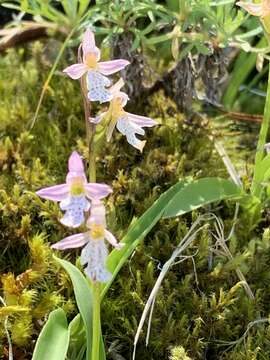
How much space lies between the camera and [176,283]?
1.58 meters

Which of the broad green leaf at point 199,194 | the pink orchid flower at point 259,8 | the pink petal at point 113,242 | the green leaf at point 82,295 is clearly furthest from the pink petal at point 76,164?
the pink orchid flower at point 259,8

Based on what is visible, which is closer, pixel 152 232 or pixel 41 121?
pixel 152 232

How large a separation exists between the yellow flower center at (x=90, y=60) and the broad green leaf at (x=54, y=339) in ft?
1.37

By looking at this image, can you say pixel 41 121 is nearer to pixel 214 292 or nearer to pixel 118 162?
pixel 118 162

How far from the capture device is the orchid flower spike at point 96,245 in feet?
3.57

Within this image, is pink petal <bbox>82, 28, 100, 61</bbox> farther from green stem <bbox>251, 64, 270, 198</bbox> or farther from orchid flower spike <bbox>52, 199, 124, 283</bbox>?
green stem <bbox>251, 64, 270, 198</bbox>

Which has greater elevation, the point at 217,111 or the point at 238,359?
the point at 217,111

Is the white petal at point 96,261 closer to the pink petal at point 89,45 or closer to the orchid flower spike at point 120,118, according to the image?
the orchid flower spike at point 120,118

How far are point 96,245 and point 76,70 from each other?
290 millimetres

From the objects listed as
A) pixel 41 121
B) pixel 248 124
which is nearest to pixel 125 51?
pixel 41 121

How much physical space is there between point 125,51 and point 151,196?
1.30 ft

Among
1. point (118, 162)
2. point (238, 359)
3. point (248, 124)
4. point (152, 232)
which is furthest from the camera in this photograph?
point (248, 124)

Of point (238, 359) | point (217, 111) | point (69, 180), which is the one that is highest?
point (69, 180)

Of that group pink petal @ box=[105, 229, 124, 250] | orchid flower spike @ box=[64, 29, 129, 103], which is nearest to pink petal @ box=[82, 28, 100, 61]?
orchid flower spike @ box=[64, 29, 129, 103]
